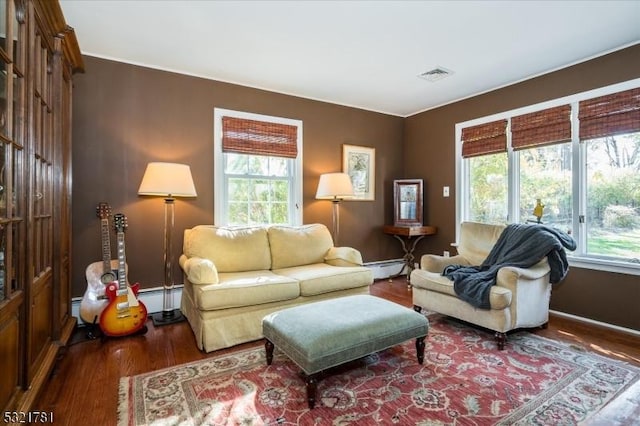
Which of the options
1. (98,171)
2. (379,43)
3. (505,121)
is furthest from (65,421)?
(505,121)

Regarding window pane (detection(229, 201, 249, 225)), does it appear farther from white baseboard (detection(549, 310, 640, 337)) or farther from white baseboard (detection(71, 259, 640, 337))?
white baseboard (detection(549, 310, 640, 337))

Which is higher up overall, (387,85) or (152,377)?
(387,85)

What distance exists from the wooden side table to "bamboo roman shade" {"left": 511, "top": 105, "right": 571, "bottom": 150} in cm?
147

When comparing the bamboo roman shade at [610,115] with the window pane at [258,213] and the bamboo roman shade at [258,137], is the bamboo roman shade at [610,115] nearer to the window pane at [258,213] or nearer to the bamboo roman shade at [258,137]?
the bamboo roman shade at [258,137]

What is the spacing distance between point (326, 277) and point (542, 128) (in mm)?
2760

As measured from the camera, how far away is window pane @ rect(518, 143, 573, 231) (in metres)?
3.26

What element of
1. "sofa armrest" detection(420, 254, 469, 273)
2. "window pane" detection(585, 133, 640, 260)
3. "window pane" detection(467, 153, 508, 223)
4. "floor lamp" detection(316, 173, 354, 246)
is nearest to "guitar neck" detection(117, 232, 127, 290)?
"floor lamp" detection(316, 173, 354, 246)

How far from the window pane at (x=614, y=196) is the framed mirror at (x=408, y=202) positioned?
1914mm

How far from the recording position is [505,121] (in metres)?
3.74

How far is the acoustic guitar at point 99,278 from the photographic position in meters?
2.61

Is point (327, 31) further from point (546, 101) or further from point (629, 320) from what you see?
point (629, 320)

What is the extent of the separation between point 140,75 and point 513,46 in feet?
11.4

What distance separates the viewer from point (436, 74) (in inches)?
135

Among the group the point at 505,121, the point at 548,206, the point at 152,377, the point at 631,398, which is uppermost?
the point at 505,121
